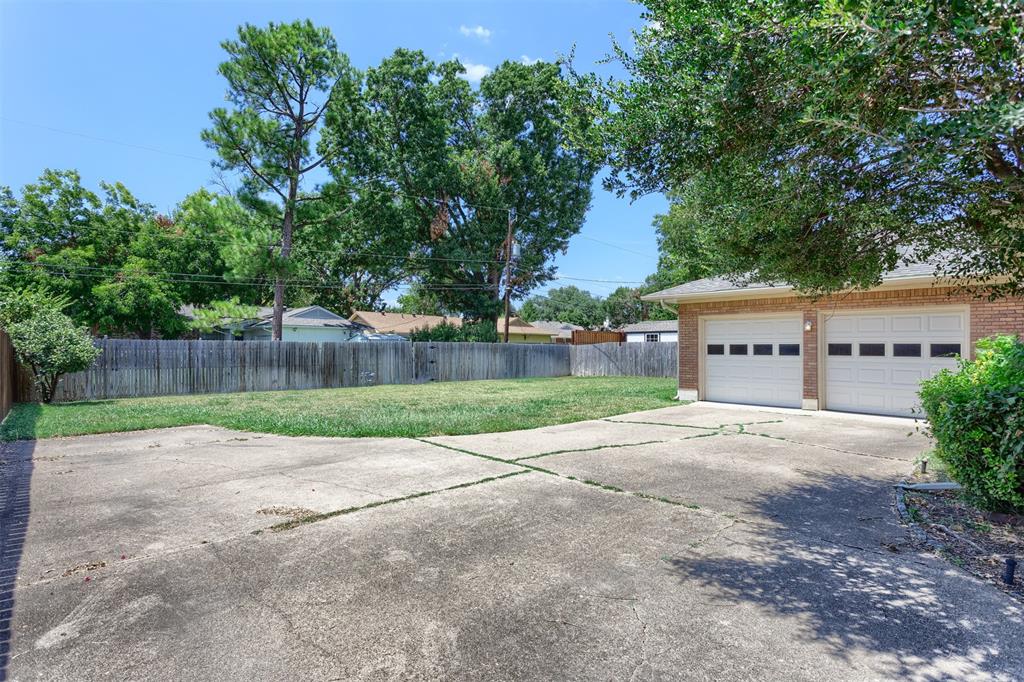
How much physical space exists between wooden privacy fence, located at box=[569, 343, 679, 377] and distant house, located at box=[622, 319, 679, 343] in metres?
14.3

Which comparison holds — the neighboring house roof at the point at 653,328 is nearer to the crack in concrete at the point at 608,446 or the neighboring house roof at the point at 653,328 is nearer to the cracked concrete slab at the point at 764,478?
the crack in concrete at the point at 608,446

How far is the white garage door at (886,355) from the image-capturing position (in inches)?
369

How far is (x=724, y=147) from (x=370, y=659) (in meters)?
3.96

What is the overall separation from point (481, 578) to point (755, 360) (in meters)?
10.5

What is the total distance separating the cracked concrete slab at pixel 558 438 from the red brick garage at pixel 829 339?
3926 millimetres

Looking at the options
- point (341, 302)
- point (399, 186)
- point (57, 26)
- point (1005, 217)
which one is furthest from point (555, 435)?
point (341, 302)

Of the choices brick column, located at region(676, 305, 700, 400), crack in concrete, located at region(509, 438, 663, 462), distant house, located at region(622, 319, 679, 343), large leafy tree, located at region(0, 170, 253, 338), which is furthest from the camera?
distant house, located at region(622, 319, 679, 343)

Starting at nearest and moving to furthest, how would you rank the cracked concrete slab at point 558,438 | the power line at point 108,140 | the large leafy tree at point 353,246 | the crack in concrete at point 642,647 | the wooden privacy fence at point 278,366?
1. the crack in concrete at point 642,647
2. the cracked concrete slab at point 558,438
3. the wooden privacy fence at point 278,366
4. the power line at point 108,140
5. the large leafy tree at point 353,246

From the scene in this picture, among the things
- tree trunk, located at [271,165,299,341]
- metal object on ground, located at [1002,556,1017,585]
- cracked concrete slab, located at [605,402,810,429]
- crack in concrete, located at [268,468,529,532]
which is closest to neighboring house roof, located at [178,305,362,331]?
tree trunk, located at [271,165,299,341]

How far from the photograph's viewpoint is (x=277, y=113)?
71.4 feet

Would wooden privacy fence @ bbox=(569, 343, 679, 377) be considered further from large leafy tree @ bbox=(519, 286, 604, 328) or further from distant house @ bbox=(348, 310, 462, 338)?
large leafy tree @ bbox=(519, 286, 604, 328)

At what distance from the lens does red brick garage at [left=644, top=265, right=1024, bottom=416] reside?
9.23 m

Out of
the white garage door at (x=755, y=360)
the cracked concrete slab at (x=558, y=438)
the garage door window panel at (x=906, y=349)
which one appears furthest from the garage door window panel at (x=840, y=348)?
the cracked concrete slab at (x=558, y=438)

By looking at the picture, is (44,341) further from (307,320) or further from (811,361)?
(307,320)
